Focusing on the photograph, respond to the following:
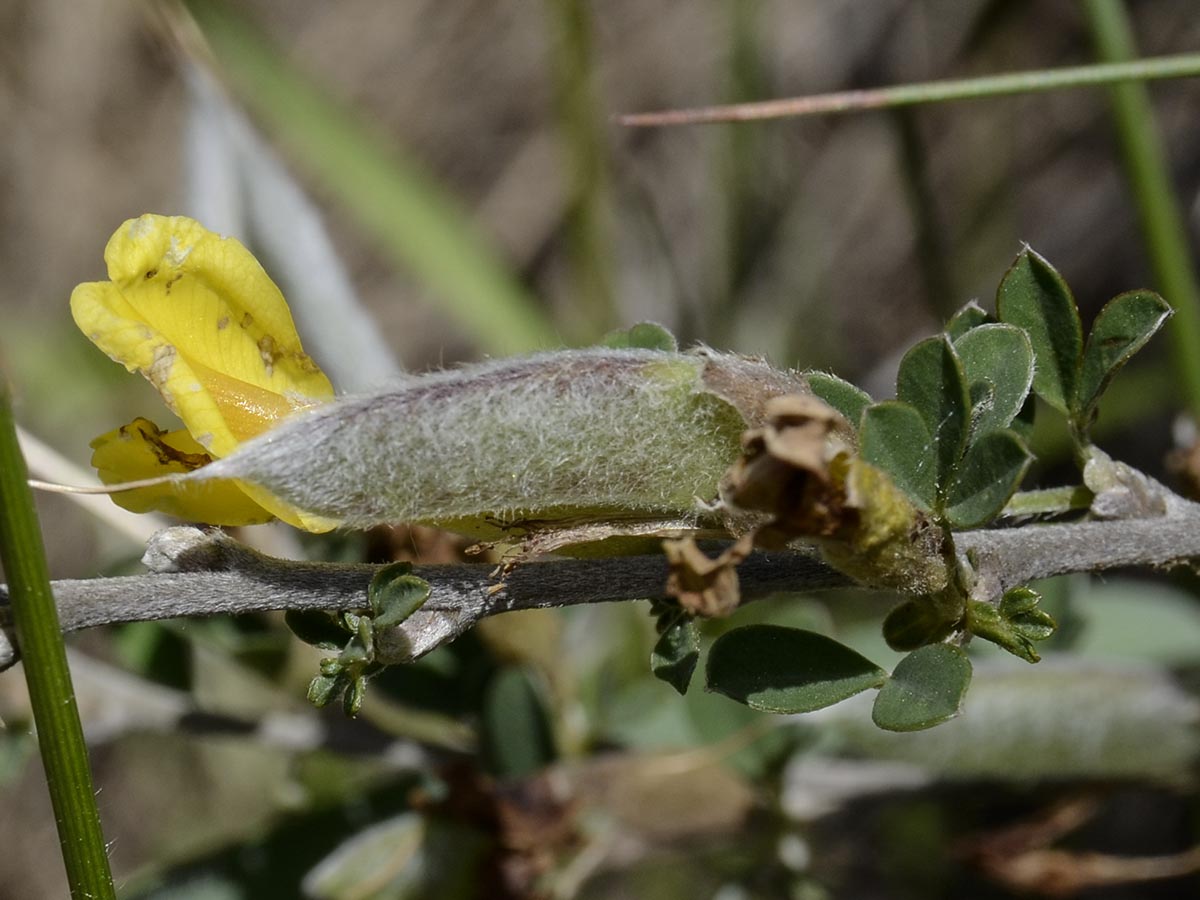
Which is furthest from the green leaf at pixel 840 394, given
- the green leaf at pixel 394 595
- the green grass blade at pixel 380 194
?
the green grass blade at pixel 380 194

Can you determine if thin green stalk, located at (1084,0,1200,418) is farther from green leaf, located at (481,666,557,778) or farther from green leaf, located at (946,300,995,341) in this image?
green leaf, located at (481,666,557,778)

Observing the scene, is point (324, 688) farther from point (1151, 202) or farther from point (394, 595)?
point (1151, 202)

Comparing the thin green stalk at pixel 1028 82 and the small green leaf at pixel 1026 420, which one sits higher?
the thin green stalk at pixel 1028 82

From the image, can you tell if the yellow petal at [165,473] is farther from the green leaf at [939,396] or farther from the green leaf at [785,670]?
the green leaf at [939,396]

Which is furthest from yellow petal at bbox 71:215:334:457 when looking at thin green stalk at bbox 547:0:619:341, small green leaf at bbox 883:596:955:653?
thin green stalk at bbox 547:0:619:341

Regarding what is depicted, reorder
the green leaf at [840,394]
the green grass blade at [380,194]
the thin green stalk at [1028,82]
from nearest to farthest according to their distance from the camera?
the green leaf at [840,394], the thin green stalk at [1028,82], the green grass blade at [380,194]

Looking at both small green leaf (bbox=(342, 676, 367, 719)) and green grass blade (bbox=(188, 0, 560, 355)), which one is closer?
small green leaf (bbox=(342, 676, 367, 719))

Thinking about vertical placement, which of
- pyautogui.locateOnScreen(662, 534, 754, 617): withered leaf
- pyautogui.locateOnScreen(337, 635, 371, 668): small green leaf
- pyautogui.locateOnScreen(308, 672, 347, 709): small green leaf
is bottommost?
pyautogui.locateOnScreen(662, 534, 754, 617): withered leaf
